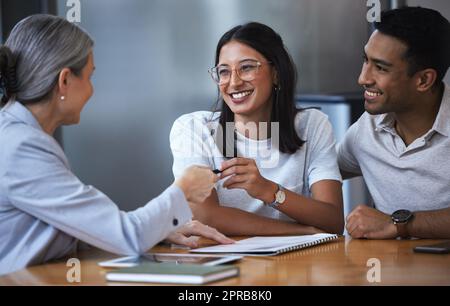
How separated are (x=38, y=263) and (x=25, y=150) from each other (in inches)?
11.5

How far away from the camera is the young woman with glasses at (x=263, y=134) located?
9.20 feet

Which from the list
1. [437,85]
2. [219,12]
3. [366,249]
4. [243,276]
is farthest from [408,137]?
[219,12]

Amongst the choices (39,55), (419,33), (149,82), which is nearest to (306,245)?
(39,55)

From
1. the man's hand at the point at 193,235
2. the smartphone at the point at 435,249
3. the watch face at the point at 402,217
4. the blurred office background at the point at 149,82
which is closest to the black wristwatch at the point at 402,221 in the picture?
the watch face at the point at 402,217

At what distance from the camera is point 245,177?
251 centimetres

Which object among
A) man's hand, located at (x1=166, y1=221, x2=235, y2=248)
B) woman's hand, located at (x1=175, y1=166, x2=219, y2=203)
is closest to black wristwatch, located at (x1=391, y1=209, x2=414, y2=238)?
man's hand, located at (x1=166, y1=221, x2=235, y2=248)

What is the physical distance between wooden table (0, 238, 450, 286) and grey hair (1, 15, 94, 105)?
451 millimetres

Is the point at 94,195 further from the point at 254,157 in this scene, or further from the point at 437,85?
the point at 437,85

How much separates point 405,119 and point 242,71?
64cm

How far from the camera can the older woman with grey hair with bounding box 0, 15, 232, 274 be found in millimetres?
1875

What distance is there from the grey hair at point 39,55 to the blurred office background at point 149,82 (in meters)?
2.64

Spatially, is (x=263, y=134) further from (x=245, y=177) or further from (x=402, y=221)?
(x=402, y=221)

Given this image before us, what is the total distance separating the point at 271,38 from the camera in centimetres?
292

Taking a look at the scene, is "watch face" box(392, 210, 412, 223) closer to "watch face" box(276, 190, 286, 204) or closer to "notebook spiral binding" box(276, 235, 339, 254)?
"notebook spiral binding" box(276, 235, 339, 254)
